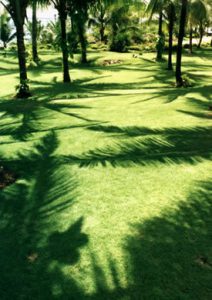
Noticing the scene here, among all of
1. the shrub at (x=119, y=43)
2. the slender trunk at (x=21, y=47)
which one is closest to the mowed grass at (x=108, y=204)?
the slender trunk at (x=21, y=47)

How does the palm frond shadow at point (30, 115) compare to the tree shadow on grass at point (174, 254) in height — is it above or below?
above

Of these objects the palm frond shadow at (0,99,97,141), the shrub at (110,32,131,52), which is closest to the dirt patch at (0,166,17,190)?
the palm frond shadow at (0,99,97,141)

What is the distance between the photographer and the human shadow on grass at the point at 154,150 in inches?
319

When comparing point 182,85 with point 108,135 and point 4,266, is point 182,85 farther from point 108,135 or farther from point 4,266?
point 4,266

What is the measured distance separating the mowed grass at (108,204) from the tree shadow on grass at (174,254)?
0.04 ft

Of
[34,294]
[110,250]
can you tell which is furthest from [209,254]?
[34,294]

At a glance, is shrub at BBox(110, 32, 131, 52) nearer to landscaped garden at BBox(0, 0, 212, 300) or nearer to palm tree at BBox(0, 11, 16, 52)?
palm tree at BBox(0, 11, 16, 52)

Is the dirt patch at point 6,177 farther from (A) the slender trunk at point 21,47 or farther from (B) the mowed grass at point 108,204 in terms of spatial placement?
(A) the slender trunk at point 21,47

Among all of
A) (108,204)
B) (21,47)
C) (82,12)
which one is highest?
(82,12)

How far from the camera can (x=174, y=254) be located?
491cm

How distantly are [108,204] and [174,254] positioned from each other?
1.72 metres

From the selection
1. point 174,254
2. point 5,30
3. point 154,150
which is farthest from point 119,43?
point 174,254

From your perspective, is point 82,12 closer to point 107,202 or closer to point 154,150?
point 154,150

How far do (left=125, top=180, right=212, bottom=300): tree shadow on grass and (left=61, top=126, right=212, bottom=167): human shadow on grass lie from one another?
2.04 metres
